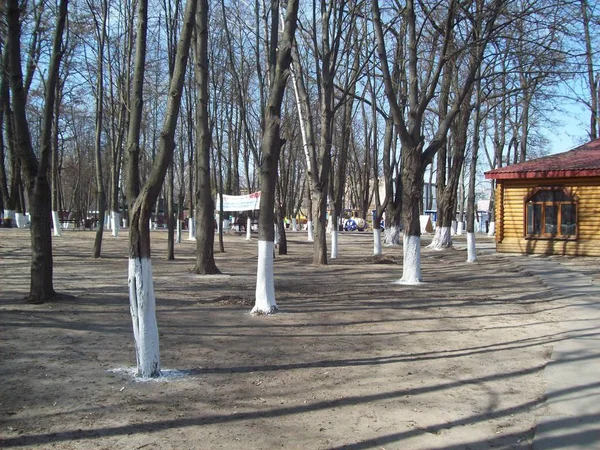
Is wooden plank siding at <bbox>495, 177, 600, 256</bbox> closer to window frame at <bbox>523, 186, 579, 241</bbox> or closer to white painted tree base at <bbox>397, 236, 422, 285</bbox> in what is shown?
window frame at <bbox>523, 186, 579, 241</bbox>

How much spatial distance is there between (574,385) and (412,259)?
7.06 meters

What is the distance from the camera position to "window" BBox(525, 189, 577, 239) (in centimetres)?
2023

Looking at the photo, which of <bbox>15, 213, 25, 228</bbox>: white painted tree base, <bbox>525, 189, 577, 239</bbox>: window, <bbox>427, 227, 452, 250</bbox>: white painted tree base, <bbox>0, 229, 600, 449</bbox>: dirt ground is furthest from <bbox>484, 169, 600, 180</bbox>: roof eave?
<bbox>15, 213, 25, 228</bbox>: white painted tree base

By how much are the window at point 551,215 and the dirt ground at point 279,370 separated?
35.1 feet

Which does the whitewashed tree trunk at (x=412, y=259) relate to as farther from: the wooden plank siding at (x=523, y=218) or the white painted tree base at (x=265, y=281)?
the wooden plank siding at (x=523, y=218)

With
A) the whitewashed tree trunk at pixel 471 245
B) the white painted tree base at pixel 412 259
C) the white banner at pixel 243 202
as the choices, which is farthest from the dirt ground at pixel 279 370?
the white banner at pixel 243 202

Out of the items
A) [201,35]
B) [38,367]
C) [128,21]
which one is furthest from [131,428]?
[128,21]

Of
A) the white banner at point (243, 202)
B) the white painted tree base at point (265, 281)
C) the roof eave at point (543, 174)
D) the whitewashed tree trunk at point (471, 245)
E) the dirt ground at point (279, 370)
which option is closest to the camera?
the dirt ground at point (279, 370)

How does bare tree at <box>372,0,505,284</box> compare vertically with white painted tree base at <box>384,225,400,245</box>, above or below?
above

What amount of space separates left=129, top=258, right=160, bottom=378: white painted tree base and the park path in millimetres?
3383


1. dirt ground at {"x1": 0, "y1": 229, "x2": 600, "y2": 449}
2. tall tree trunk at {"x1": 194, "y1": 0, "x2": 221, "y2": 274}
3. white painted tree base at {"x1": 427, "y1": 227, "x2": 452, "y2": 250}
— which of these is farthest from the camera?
white painted tree base at {"x1": 427, "y1": 227, "x2": 452, "y2": 250}

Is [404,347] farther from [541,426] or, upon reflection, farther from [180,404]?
[180,404]

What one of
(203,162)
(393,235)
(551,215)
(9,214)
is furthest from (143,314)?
(9,214)

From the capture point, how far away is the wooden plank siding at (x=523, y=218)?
19.7 metres
